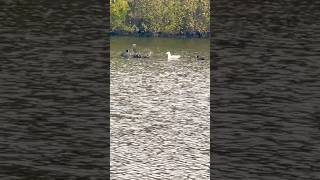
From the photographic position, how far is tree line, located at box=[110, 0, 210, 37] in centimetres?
10138

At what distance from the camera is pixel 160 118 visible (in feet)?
119

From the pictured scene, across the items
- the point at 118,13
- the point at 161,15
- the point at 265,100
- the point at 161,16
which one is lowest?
the point at 161,16

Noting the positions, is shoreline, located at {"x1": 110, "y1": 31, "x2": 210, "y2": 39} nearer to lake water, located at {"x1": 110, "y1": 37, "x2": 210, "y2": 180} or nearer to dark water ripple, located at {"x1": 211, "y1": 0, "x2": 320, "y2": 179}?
lake water, located at {"x1": 110, "y1": 37, "x2": 210, "y2": 180}

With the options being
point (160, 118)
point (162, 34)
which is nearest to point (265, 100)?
point (160, 118)

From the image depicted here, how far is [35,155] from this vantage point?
16297 mm

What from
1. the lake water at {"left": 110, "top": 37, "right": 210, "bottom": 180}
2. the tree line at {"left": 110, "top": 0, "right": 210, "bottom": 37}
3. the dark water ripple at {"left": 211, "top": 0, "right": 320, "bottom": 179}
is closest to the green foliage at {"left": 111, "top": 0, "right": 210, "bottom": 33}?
the tree line at {"left": 110, "top": 0, "right": 210, "bottom": 37}

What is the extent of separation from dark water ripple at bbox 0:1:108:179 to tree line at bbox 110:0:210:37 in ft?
247

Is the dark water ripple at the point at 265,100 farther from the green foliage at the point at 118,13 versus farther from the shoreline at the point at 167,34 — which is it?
the green foliage at the point at 118,13

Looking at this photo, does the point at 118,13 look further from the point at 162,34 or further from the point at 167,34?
the point at 167,34

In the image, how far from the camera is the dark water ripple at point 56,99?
1483 centimetres

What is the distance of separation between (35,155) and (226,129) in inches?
167

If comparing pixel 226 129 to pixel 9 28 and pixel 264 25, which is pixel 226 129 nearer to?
pixel 264 25

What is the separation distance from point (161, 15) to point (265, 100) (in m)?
82.4

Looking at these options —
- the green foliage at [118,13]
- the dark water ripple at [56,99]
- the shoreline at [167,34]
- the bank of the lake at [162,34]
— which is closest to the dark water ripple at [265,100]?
the dark water ripple at [56,99]
